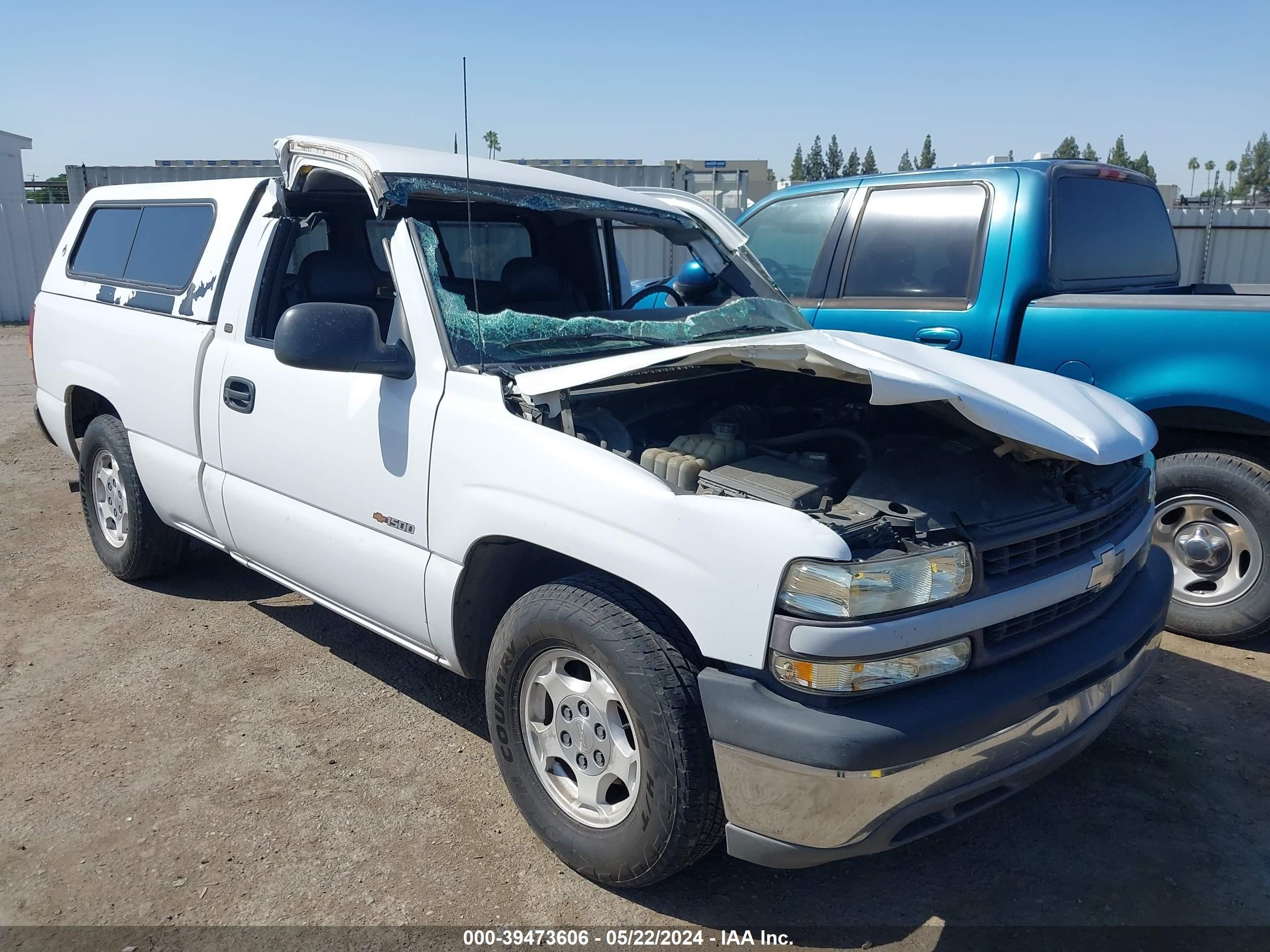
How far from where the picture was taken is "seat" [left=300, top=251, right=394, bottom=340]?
405 cm

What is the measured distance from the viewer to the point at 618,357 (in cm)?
280

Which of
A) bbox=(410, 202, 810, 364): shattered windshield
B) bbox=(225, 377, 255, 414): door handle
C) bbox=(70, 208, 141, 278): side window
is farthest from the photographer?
bbox=(70, 208, 141, 278): side window

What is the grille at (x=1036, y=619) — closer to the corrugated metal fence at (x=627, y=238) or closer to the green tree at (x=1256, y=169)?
the corrugated metal fence at (x=627, y=238)

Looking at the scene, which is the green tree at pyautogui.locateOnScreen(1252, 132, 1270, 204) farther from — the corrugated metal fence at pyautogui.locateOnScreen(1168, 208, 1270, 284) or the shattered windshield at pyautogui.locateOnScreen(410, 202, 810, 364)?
the shattered windshield at pyautogui.locateOnScreen(410, 202, 810, 364)

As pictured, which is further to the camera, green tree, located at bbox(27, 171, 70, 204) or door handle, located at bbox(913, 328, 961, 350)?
green tree, located at bbox(27, 171, 70, 204)

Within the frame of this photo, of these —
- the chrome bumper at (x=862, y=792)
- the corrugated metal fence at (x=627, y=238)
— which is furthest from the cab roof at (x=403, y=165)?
the corrugated metal fence at (x=627, y=238)

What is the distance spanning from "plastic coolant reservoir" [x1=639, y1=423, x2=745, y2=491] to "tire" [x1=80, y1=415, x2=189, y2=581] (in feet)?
9.78

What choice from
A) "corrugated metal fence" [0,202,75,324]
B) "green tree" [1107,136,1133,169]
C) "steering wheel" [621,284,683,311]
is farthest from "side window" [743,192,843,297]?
"green tree" [1107,136,1133,169]

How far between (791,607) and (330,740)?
6.94ft

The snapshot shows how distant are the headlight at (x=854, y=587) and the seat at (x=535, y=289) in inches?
83.1

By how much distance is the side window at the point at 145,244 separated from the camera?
169 inches

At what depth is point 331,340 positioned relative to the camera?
2.95 metres

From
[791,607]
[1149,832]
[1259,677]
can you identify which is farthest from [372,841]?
[1259,677]

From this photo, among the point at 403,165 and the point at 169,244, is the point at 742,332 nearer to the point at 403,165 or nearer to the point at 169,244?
the point at 403,165
